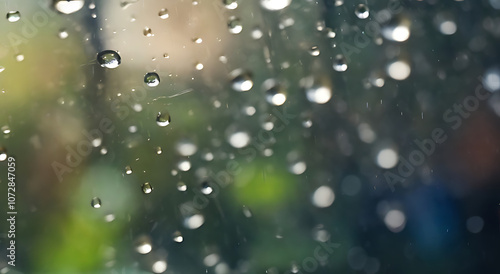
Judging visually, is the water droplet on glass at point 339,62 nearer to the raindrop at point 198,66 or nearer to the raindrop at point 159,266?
the raindrop at point 198,66

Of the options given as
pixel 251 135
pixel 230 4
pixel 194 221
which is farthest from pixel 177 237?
pixel 230 4

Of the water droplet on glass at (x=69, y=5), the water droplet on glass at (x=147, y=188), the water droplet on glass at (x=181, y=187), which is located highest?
the water droplet on glass at (x=69, y=5)

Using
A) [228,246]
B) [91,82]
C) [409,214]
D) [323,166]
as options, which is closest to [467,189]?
[409,214]

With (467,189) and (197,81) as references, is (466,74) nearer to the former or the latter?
(467,189)

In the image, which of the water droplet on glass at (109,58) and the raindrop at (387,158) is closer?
the water droplet on glass at (109,58)

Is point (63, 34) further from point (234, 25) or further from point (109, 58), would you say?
point (234, 25)

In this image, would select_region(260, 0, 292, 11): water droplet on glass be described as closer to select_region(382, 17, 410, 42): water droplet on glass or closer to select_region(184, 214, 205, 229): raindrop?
select_region(382, 17, 410, 42): water droplet on glass

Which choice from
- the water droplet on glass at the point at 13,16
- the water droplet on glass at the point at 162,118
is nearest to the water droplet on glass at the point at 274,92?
the water droplet on glass at the point at 162,118
